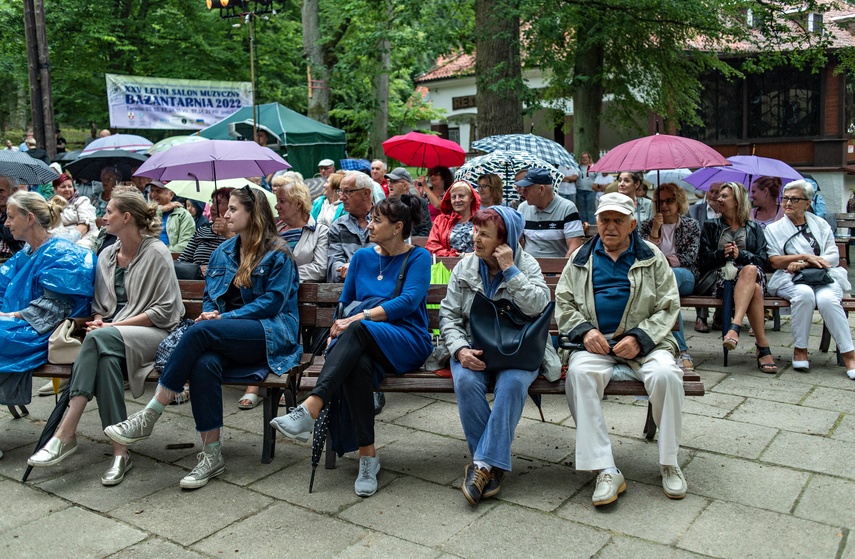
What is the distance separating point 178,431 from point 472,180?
452 centimetres

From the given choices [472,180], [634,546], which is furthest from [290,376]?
[472,180]

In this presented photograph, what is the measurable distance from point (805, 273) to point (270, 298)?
460 cm

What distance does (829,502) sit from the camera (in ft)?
13.4

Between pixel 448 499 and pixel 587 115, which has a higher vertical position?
pixel 587 115

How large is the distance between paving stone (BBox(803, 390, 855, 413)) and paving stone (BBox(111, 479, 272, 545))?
3.90 meters

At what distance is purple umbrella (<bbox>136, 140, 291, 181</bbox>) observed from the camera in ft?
23.4

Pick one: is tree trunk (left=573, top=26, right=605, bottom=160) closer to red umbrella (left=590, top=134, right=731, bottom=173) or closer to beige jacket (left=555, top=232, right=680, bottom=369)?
red umbrella (left=590, top=134, right=731, bottom=173)

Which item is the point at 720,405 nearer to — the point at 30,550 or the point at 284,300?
the point at 284,300

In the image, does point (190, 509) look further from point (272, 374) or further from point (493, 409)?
point (493, 409)

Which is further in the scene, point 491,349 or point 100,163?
point 100,163

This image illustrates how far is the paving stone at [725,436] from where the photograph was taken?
4.86 m

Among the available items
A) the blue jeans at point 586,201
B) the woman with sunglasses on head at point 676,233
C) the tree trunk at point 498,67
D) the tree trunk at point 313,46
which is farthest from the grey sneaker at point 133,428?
the tree trunk at point 313,46

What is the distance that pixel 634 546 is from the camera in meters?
3.62

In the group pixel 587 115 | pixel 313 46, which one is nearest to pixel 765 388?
pixel 587 115
